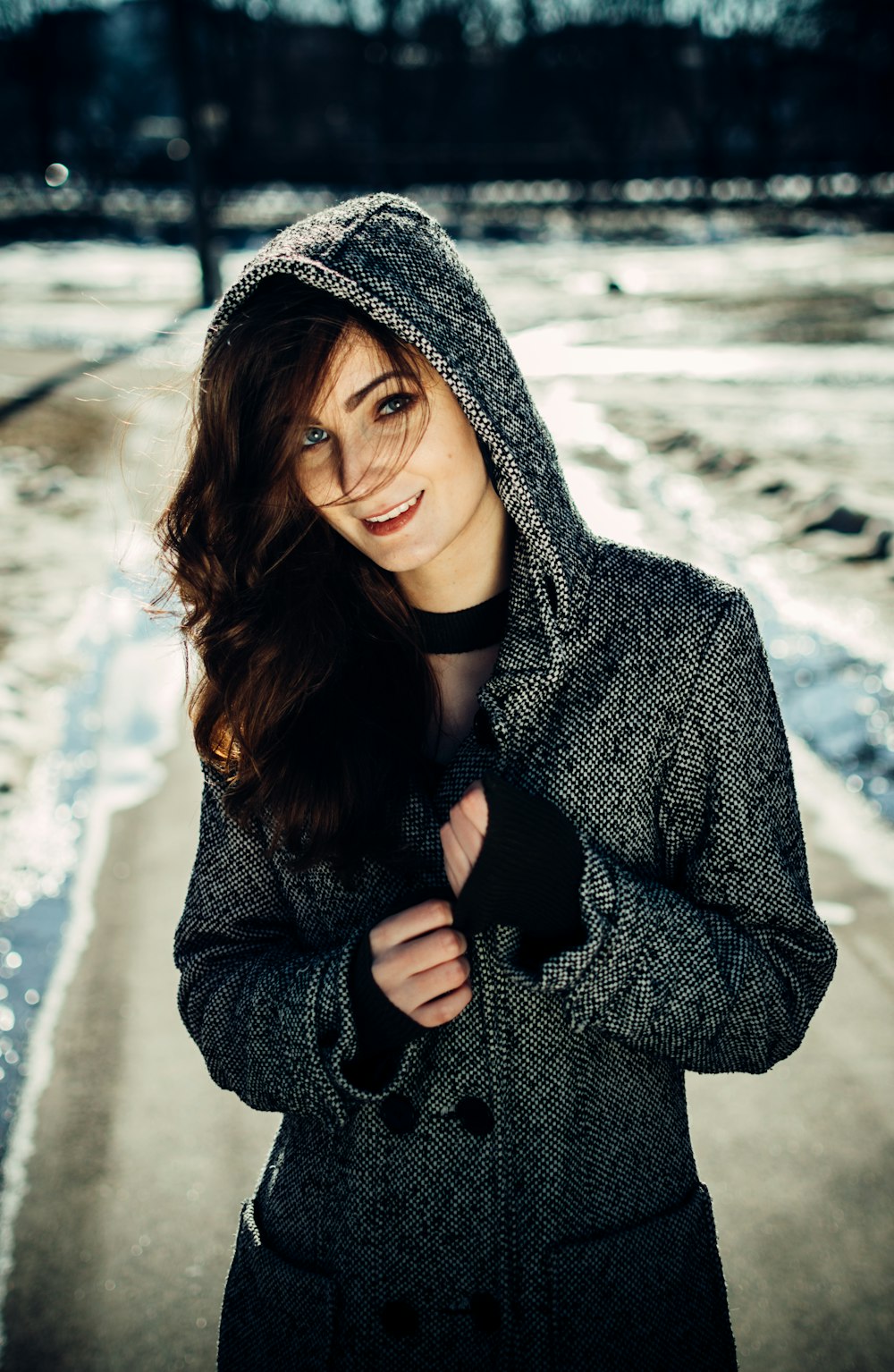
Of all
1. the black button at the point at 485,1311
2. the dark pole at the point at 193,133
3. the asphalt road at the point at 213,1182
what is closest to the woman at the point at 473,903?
the black button at the point at 485,1311

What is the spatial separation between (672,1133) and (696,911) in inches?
13.9

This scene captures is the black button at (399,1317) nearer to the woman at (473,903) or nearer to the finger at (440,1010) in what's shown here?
the woman at (473,903)

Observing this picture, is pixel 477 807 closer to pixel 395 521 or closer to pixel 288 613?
pixel 395 521

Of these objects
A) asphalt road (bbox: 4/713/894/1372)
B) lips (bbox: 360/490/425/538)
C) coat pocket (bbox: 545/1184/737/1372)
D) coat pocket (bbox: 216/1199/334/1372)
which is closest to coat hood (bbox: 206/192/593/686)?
lips (bbox: 360/490/425/538)

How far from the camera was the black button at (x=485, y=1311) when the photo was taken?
1.38 meters

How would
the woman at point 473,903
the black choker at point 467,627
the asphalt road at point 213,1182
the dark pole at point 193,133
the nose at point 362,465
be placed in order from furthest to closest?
the dark pole at point 193,133, the asphalt road at point 213,1182, the black choker at point 467,627, the nose at point 362,465, the woman at point 473,903

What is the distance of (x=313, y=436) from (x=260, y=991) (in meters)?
0.78

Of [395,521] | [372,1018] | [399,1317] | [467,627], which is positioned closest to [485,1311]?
[399,1317]

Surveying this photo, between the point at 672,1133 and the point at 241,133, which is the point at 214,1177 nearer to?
the point at 672,1133

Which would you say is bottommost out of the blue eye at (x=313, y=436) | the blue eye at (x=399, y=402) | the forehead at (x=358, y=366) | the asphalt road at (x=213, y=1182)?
the asphalt road at (x=213, y=1182)

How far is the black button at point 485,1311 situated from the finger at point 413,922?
1.55 feet

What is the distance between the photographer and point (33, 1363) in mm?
2232

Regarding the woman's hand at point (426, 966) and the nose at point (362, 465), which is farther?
the nose at point (362, 465)

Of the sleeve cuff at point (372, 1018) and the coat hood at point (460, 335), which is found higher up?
the coat hood at point (460, 335)
